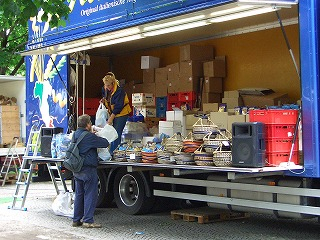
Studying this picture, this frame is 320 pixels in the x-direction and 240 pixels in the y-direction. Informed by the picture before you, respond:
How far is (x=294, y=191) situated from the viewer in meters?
8.02

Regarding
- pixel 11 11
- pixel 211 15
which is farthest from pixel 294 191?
pixel 11 11

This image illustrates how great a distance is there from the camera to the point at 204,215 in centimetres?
1016

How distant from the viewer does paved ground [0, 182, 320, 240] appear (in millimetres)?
9305

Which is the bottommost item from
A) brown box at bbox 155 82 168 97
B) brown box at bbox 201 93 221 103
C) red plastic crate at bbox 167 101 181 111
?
red plastic crate at bbox 167 101 181 111

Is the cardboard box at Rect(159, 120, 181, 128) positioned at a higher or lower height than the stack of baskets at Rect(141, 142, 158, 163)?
higher

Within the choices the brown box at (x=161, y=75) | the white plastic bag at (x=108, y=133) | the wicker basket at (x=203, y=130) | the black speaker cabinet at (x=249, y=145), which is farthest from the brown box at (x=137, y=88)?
the black speaker cabinet at (x=249, y=145)

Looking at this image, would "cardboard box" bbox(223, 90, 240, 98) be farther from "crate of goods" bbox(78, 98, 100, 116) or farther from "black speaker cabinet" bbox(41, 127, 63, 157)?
"black speaker cabinet" bbox(41, 127, 63, 157)

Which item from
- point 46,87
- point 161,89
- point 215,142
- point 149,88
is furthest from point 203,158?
point 46,87

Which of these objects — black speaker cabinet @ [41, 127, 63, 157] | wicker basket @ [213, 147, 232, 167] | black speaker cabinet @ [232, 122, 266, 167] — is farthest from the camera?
black speaker cabinet @ [41, 127, 63, 157]

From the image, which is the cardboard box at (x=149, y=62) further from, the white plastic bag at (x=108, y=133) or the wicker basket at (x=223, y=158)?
the wicker basket at (x=223, y=158)

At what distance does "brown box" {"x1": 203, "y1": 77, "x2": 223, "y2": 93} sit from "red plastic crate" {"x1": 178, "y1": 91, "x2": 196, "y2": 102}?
0.26 meters

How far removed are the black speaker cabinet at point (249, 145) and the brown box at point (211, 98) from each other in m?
4.22

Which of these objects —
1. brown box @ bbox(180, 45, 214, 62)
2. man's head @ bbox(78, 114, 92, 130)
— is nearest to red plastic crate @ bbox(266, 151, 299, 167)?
man's head @ bbox(78, 114, 92, 130)

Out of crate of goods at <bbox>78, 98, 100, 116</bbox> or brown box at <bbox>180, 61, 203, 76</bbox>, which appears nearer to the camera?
brown box at <bbox>180, 61, 203, 76</bbox>
